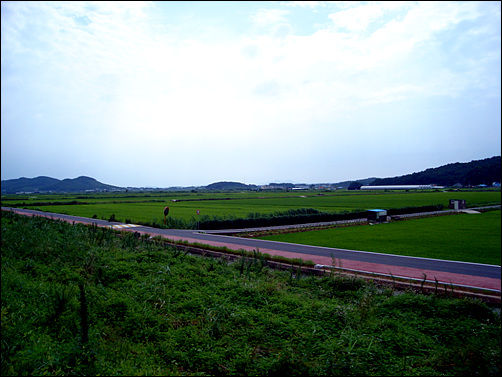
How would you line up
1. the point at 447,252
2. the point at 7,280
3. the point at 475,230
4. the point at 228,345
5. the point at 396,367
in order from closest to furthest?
1. the point at 396,367
2. the point at 228,345
3. the point at 7,280
4. the point at 447,252
5. the point at 475,230

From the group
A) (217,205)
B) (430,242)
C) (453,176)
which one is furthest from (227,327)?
(453,176)

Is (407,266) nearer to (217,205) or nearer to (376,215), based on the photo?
(376,215)

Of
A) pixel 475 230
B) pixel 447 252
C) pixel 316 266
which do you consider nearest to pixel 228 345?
pixel 316 266

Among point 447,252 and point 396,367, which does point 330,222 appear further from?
point 396,367

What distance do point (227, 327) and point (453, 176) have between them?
132 m

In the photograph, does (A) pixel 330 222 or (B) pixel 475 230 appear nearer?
(B) pixel 475 230

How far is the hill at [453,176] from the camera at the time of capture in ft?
297

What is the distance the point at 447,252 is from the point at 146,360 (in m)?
13.5

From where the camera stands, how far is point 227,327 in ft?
19.0

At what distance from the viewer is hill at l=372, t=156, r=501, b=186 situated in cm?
9062

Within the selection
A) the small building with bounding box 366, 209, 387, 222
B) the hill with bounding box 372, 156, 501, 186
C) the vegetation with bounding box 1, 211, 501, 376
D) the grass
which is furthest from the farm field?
the hill with bounding box 372, 156, 501, 186

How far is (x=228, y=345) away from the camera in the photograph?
5223 millimetres

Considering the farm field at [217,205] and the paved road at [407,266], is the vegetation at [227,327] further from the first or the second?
the farm field at [217,205]

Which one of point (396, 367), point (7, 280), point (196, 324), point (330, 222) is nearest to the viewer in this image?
point (396, 367)
